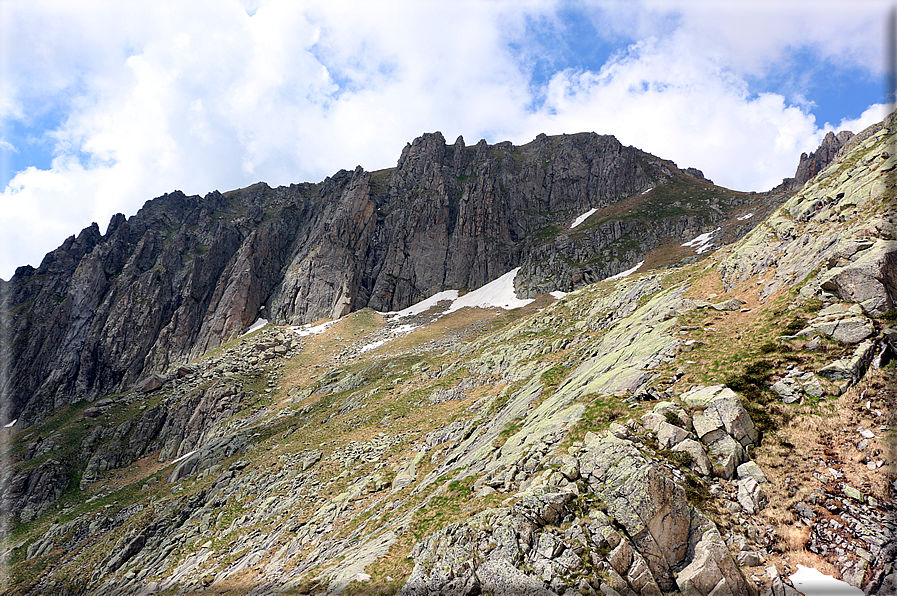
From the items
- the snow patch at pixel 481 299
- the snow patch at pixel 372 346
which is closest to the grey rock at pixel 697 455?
the snow patch at pixel 372 346

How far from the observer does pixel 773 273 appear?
21.8 m

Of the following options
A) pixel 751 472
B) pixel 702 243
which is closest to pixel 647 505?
pixel 751 472

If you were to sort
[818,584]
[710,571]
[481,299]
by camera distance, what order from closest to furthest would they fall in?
[818,584] < [710,571] < [481,299]

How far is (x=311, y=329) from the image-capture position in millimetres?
99312

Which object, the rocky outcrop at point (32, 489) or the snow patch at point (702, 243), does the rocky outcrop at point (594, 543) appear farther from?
the snow patch at point (702, 243)

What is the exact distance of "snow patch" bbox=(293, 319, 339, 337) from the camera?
96.2 meters

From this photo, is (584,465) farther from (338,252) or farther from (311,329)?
(338,252)

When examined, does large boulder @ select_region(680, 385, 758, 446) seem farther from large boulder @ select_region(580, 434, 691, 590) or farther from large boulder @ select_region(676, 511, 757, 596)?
large boulder @ select_region(676, 511, 757, 596)

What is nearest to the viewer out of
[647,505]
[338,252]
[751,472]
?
[647,505]

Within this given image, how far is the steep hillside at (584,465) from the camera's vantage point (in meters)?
10.2

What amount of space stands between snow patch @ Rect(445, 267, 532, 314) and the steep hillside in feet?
125

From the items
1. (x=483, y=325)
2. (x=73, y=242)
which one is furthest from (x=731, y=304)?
(x=73, y=242)

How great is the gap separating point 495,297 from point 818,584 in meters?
87.4

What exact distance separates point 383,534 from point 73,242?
596 feet
